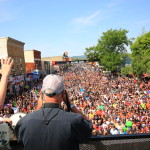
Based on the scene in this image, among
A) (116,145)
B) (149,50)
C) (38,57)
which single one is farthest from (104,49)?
(116,145)

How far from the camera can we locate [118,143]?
1.94 metres

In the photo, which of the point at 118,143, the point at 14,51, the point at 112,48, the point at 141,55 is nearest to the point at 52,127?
the point at 118,143

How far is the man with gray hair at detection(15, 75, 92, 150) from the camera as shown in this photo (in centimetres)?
136

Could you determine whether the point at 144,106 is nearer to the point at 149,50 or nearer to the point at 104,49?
the point at 149,50

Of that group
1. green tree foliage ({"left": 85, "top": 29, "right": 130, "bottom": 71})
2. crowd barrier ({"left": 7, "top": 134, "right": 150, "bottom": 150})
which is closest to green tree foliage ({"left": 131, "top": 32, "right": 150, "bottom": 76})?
green tree foliage ({"left": 85, "top": 29, "right": 130, "bottom": 71})

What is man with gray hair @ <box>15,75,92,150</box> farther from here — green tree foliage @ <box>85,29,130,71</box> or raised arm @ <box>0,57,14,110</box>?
green tree foliage @ <box>85,29,130,71</box>

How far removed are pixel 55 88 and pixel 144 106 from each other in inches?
553

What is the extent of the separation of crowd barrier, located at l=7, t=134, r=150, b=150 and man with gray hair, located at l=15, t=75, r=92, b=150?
0.54 m

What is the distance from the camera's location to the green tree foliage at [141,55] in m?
32.3

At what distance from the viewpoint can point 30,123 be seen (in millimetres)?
1405

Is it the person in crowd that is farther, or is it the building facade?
the building facade

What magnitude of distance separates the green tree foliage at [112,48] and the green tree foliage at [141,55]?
332 centimetres

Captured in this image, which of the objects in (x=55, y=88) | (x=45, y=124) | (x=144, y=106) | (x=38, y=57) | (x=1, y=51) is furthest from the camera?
(x=38, y=57)

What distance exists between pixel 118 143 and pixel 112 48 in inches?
1713
